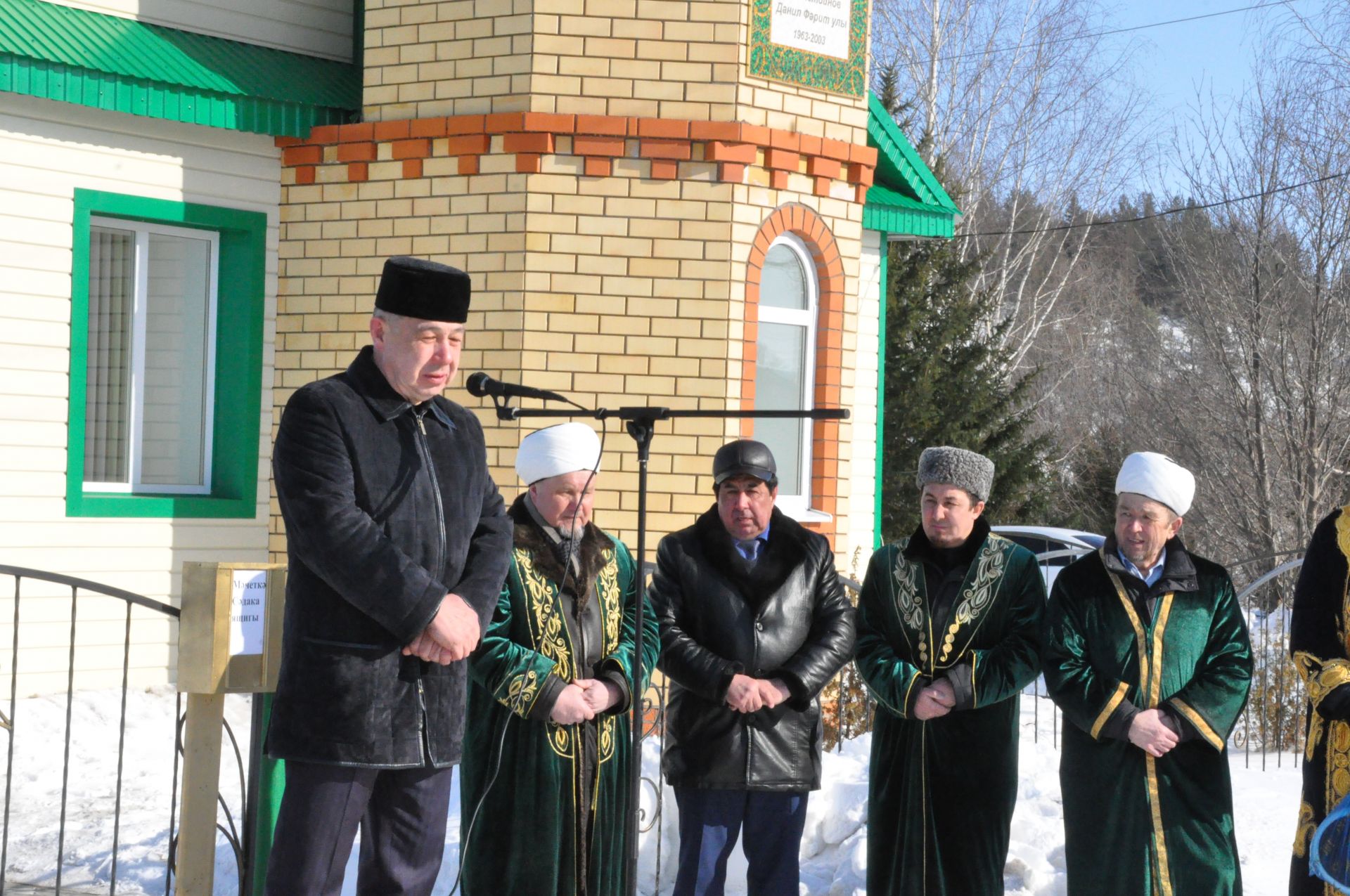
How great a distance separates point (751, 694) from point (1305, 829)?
5.54ft

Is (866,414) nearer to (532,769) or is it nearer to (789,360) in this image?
(789,360)

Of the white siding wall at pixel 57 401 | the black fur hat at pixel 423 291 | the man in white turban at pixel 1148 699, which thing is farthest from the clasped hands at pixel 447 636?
the white siding wall at pixel 57 401

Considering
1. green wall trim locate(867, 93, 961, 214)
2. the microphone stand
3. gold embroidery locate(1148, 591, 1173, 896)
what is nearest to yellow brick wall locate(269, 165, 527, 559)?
green wall trim locate(867, 93, 961, 214)

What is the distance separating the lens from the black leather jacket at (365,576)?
3.49m

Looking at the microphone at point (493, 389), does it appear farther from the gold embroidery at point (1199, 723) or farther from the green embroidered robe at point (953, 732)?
the gold embroidery at point (1199, 723)

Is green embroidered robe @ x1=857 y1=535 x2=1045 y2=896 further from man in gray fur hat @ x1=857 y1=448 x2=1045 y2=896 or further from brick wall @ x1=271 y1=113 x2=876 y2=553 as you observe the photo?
brick wall @ x1=271 y1=113 x2=876 y2=553

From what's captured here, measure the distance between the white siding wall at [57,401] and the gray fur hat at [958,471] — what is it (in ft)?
19.2

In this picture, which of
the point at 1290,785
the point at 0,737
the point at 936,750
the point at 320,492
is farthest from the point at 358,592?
the point at 0,737

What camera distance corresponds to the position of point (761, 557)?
498 centimetres

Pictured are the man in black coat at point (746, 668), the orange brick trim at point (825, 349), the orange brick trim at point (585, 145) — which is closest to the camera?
the man in black coat at point (746, 668)

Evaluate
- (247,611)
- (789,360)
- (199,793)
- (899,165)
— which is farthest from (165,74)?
(199,793)

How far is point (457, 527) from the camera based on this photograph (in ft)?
12.4

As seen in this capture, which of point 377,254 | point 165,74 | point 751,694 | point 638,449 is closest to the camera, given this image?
point 638,449

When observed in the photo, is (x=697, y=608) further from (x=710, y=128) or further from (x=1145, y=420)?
(x=1145, y=420)
